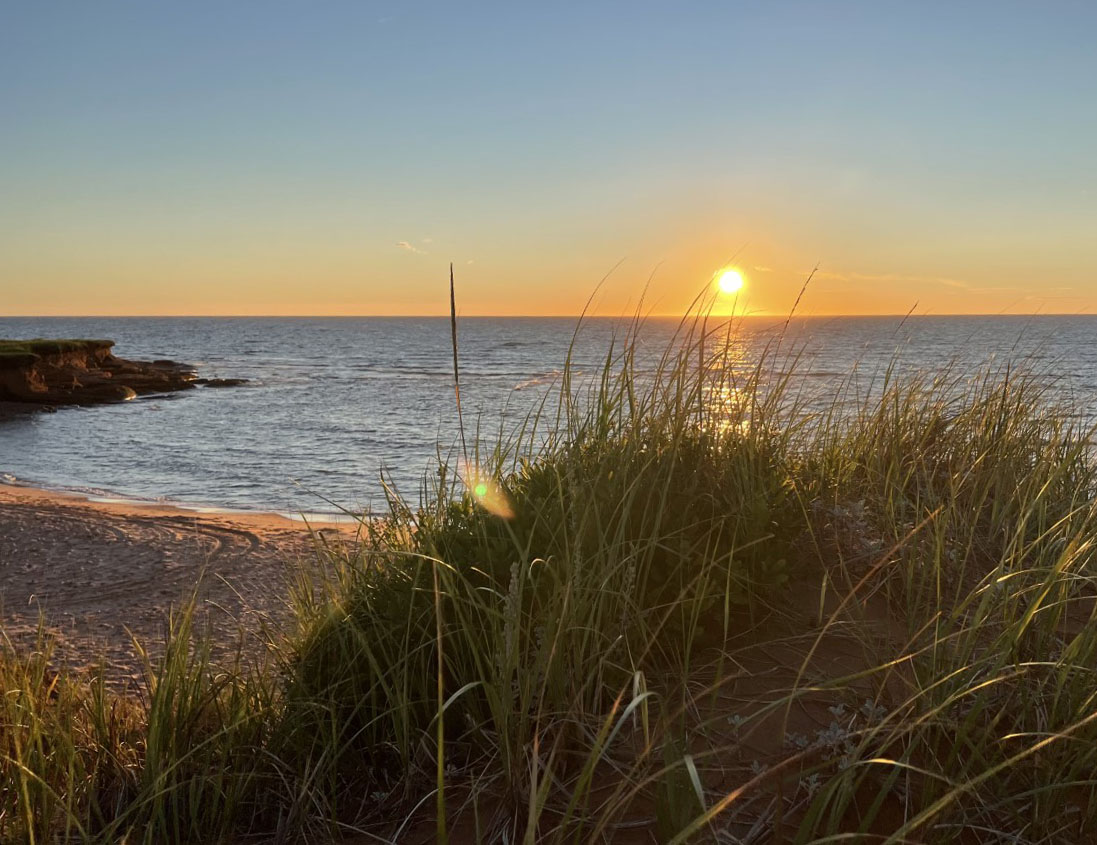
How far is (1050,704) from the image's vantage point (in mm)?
2221

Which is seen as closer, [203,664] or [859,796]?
[859,796]

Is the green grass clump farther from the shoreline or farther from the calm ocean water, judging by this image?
the shoreline

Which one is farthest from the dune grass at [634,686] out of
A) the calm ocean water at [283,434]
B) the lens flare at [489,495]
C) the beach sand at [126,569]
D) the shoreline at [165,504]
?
the shoreline at [165,504]

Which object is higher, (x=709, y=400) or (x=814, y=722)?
(x=709, y=400)

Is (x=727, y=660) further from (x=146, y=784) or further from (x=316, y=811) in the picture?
(x=146, y=784)

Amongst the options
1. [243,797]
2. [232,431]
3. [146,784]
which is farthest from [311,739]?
[232,431]

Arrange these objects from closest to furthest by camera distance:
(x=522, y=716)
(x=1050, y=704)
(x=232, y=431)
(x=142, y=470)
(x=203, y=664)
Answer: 1. (x=522, y=716)
2. (x=1050, y=704)
3. (x=203, y=664)
4. (x=142, y=470)
5. (x=232, y=431)

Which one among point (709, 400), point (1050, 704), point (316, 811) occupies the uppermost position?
point (709, 400)

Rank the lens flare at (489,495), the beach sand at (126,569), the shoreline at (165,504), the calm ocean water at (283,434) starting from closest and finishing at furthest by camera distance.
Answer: the lens flare at (489,495) < the beach sand at (126,569) < the calm ocean water at (283,434) < the shoreline at (165,504)

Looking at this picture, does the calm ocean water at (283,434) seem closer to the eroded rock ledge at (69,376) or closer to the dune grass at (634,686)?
the dune grass at (634,686)

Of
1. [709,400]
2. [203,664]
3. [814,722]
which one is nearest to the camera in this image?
[814,722]

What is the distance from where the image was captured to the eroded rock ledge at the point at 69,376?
30078 millimetres

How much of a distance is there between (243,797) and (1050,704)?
7.62ft

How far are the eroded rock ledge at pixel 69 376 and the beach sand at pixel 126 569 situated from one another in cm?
1798
